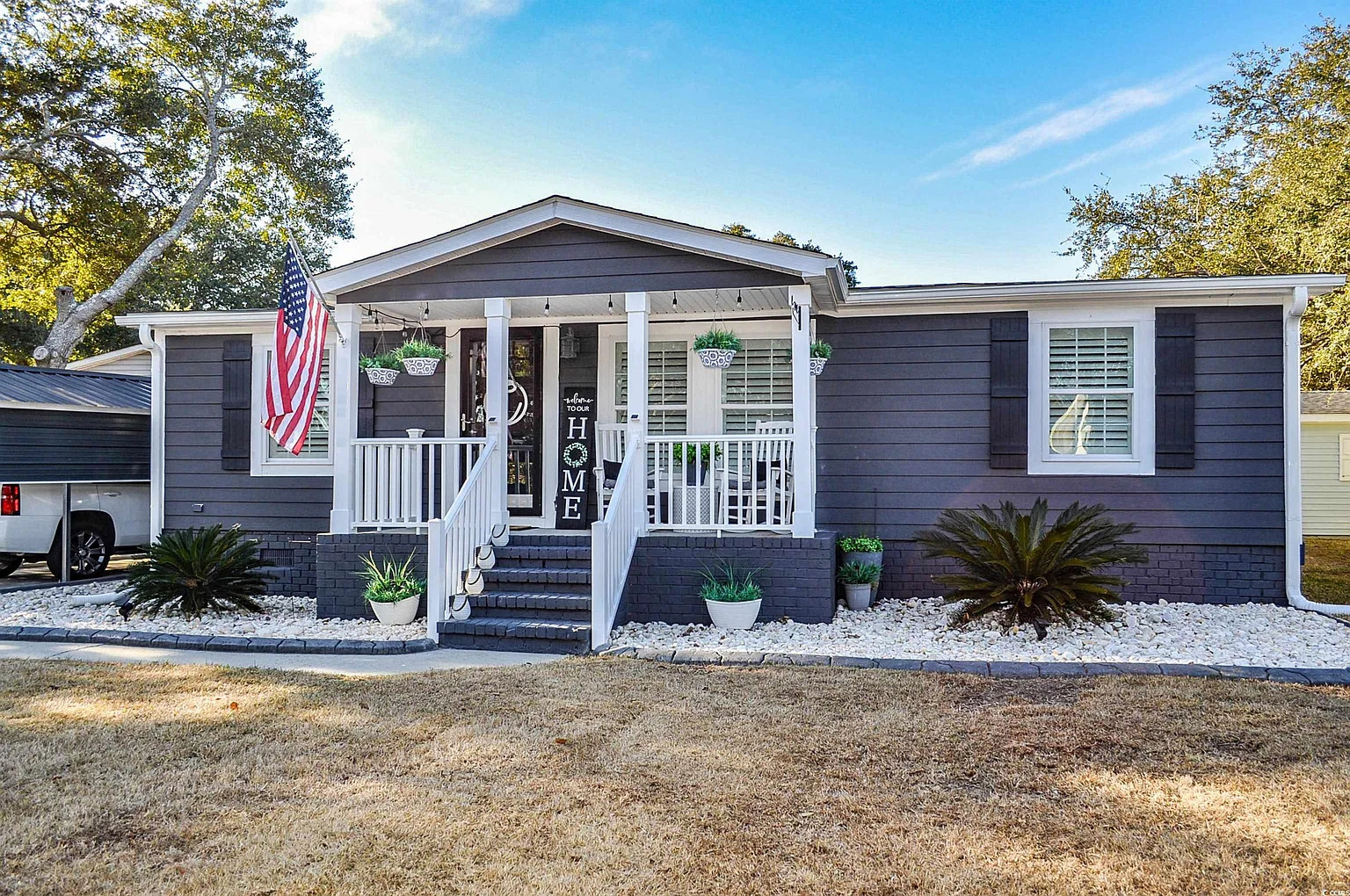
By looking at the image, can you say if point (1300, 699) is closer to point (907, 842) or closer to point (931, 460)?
point (907, 842)

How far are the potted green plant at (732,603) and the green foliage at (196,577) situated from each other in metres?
3.49

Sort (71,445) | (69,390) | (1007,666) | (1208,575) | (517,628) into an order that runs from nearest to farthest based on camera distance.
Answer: (1007,666)
(517,628)
(1208,575)
(71,445)
(69,390)

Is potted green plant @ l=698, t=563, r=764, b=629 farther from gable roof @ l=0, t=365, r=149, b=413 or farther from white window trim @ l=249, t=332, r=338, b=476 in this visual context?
gable roof @ l=0, t=365, r=149, b=413

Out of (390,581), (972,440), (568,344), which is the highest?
(568,344)

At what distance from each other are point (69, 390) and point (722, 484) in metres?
7.11

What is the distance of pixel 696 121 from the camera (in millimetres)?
13359

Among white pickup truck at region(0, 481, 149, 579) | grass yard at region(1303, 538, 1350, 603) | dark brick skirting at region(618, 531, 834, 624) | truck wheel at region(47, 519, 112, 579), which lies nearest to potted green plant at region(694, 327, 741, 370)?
dark brick skirting at region(618, 531, 834, 624)

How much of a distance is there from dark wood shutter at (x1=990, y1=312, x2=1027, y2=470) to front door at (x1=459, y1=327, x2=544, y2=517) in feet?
12.4

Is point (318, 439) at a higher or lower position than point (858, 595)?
higher

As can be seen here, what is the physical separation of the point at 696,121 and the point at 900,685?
10.9m

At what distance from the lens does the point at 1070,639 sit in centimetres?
550

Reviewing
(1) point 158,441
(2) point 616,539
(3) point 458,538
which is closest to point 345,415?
(3) point 458,538

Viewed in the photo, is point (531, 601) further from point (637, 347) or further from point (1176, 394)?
point (1176, 394)

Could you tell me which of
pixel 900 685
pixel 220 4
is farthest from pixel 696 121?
pixel 900 685
